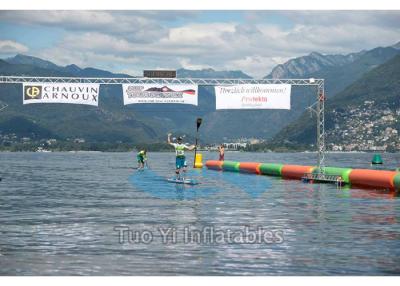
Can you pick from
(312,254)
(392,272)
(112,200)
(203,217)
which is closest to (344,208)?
(203,217)

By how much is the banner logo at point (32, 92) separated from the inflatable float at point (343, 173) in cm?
1746

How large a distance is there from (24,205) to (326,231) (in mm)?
13639

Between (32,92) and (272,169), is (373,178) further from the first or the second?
(32,92)

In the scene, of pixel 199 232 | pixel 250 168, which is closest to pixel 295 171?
pixel 250 168

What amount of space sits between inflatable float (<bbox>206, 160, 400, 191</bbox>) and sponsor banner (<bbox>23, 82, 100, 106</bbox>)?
567 inches

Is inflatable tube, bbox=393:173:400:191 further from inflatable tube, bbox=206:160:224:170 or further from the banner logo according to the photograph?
inflatable tube, bbox=206:160:224:170

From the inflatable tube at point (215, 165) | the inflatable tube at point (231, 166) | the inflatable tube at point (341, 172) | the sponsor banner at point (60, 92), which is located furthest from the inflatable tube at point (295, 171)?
the sponsor banner at point (60, 92)

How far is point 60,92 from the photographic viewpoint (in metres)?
52.3

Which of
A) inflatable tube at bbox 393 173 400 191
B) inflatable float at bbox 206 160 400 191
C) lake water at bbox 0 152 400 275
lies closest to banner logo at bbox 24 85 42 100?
lake water at bbox 0 152 400 275

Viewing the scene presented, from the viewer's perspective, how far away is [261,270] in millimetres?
15867

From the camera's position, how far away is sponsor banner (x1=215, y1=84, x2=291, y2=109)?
171ft

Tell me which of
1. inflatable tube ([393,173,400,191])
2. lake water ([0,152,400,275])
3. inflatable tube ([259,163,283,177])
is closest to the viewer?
lake water ([0,152,400,275])

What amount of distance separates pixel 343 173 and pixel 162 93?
42.7 ft

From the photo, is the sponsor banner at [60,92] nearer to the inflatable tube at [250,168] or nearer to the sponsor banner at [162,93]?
the sponsor banner at [162,93]
